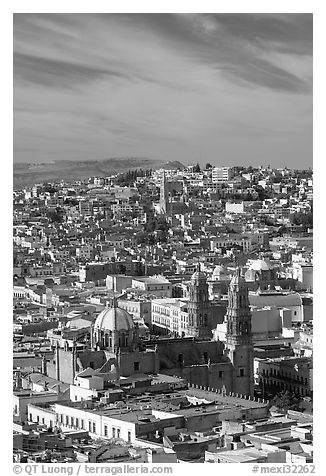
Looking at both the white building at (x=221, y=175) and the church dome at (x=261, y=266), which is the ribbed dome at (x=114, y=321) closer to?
the church dome at (x=261, y=266)

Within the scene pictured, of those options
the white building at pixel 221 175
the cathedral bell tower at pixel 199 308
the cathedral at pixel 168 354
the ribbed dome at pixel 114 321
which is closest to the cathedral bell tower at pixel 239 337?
the cathedral at pixel 168 354

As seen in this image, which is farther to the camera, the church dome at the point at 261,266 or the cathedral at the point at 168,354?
the church dome at the point at 261,266

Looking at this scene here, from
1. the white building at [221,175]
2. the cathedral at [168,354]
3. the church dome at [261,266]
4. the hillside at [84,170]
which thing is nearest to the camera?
the cathedral at [168,354]

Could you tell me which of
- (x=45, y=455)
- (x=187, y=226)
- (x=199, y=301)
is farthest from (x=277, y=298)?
(x=187, y=226)

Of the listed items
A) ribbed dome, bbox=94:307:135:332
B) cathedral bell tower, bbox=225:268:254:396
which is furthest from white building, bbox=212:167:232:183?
ribbed dome, bbox=94:307:135:332

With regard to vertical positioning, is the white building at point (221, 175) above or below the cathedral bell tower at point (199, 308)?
above

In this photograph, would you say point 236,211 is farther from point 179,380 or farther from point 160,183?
point 179,380

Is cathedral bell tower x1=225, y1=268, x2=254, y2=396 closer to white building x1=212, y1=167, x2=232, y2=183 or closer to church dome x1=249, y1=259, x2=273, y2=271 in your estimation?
church dome x1=249, y1=259, x2=273, y2=271
